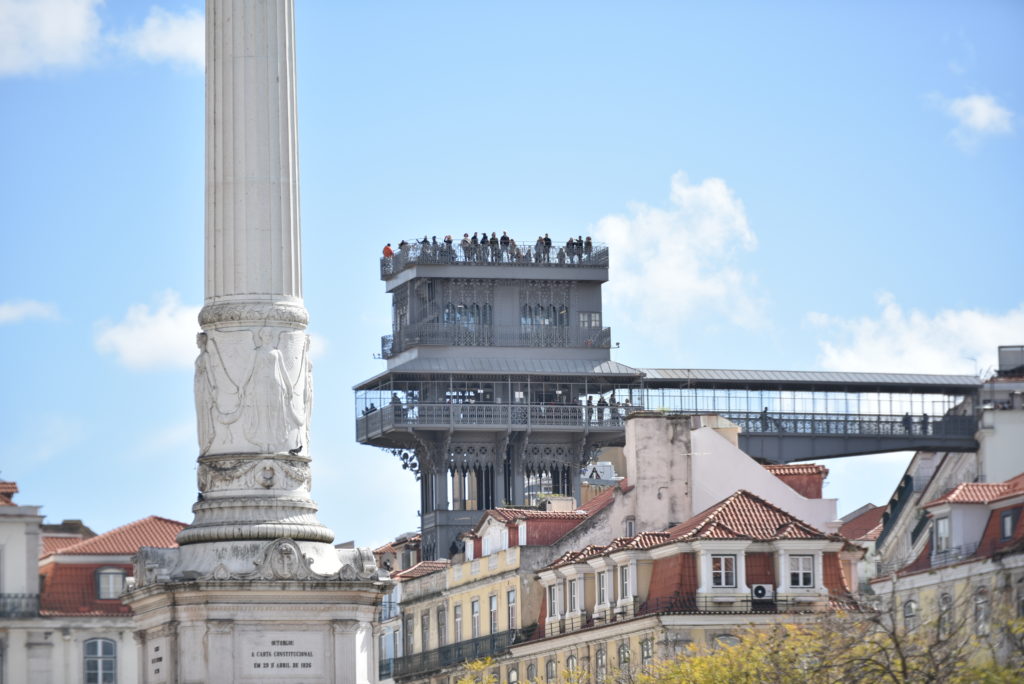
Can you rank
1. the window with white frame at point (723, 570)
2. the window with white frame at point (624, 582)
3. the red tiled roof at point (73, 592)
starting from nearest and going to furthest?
the window with white frame at point (723, 570) < the window with white frame at point (624, 582) < the red tiled roof at point (73, 592)

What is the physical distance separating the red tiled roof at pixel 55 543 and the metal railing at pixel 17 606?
3000 mm

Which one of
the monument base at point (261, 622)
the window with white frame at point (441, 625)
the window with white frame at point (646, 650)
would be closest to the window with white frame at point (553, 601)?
the window with white frame at point (646, 650)

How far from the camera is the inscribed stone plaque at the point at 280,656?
53250mm

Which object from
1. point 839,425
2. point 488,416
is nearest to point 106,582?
point 488,416

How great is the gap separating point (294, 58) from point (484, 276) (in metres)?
87.9

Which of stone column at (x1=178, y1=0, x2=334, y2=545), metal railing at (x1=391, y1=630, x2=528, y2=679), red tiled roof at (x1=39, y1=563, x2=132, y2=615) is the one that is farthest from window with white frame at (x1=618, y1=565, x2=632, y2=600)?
stone column at (x1=178, y1=0, x2=334, y2=545)

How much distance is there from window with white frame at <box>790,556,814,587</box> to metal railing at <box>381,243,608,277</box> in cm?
5810

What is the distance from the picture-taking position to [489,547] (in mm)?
106000

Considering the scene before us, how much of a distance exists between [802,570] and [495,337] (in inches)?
2307

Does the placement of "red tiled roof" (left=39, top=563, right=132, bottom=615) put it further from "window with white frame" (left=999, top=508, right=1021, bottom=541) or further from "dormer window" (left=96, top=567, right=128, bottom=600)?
"window with white frame" (left=999, top=508, right=1021, bottom=541)

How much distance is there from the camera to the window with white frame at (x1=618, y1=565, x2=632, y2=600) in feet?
293

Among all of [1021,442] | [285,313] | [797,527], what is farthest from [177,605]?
[1021,442]

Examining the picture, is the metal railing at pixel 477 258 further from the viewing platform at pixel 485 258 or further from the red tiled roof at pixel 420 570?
the red tiled roof at pixel 420 570

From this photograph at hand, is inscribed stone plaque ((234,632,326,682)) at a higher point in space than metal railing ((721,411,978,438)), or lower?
lower
